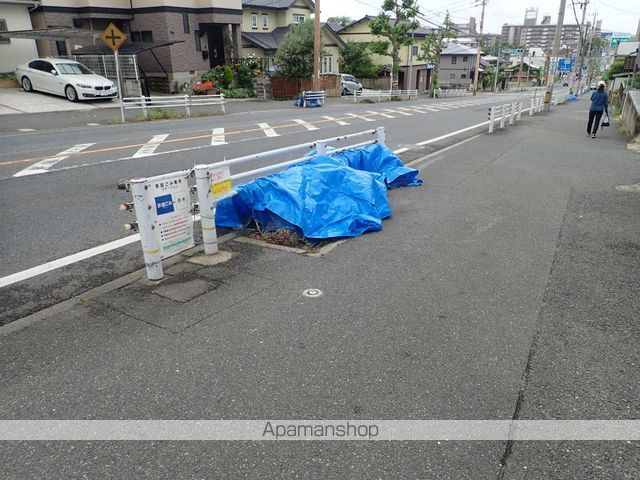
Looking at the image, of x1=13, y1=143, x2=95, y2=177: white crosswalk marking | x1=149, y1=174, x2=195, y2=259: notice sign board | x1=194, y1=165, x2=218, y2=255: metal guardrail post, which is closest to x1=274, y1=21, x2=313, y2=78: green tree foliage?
x1=13, y1=143, x2=95, y2=177: white crosswalk marking

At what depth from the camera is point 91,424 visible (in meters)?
2.63

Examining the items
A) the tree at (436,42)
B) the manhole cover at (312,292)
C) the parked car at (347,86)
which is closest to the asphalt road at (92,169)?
the manhole cover at (312,292)

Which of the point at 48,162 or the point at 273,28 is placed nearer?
the point at 48,162

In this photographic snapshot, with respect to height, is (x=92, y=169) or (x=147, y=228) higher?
(x=147, y=228)

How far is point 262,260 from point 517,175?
6.41m

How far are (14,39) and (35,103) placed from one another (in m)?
6.91

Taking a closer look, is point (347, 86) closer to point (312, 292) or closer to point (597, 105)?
point (597, 105)

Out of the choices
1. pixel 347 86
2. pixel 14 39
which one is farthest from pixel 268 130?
pixel 347 86

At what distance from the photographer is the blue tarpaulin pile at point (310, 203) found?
5.40m

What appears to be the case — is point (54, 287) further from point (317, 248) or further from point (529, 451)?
point (529, 451)

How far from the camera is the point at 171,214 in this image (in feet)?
15.0

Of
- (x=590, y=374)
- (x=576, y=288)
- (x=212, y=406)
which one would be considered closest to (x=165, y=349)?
(x=212, y=406)

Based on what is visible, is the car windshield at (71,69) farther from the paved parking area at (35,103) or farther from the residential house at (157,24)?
the residential house at (157,24)

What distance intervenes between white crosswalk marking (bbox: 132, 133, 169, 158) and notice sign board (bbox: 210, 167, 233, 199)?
6.24 m
